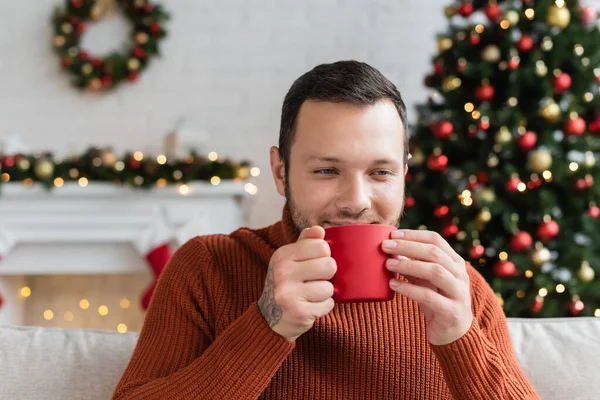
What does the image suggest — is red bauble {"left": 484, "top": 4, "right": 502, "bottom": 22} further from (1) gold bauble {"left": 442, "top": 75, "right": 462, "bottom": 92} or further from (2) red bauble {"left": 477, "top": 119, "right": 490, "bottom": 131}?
(2) red bauble {"left": 477, "top": 119, "right": 490, "bottom": 131}

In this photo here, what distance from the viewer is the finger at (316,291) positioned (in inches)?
38.8

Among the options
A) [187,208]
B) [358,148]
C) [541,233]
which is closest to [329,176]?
[358,148]

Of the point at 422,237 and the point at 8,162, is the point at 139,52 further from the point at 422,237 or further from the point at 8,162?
the point at 422,237

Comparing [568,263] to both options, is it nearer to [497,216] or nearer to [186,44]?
[497,216]

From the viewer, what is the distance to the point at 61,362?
1343 millimetres

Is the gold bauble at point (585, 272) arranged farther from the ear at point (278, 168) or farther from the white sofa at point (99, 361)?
the ear at point (278, 168)

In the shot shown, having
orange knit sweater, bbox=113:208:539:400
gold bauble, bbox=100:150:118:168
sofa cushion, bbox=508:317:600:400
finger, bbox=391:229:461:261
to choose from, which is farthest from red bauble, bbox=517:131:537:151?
gold bauble, bbox=100:150:118:168

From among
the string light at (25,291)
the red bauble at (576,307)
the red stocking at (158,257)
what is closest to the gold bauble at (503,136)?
the red bauble at (576,307)

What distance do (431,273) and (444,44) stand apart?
6.70 feet

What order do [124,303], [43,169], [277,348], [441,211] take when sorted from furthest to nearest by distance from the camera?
[124,303] < [43,169] < [441,211] < [277,348]

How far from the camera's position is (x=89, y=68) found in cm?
387

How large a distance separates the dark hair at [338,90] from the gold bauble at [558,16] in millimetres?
1616

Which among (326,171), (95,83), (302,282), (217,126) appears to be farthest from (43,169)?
(302,282)

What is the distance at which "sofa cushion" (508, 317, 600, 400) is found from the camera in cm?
134
